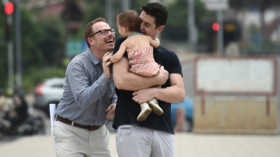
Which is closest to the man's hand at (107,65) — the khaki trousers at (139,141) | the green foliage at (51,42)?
the khaki trousers at (139,141)

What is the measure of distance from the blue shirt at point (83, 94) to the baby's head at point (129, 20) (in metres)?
0.49

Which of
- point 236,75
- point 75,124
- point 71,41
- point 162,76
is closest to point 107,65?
point 162,76

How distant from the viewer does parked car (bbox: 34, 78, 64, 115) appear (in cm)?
2294

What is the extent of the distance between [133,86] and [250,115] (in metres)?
10.0

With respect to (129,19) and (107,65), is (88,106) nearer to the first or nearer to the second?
(107,65)

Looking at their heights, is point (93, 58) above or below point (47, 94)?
above

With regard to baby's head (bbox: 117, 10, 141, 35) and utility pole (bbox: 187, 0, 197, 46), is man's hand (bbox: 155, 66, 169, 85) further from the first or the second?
utility pole (bbox: 187, 0, 197, 46)

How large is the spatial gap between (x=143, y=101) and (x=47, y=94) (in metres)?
19.2

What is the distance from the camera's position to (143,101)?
4094mm

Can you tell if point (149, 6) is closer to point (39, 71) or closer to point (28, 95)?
point (28, 95)

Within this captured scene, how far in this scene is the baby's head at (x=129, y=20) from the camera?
4168 mm

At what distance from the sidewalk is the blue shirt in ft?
17.2

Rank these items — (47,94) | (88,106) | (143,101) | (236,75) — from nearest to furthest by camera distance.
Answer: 1. (143,101)
2. (88,106)
3. (236,75)
4. (47,94)

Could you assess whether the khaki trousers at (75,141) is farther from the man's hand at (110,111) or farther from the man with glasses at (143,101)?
the man with glasses at (143,101)
